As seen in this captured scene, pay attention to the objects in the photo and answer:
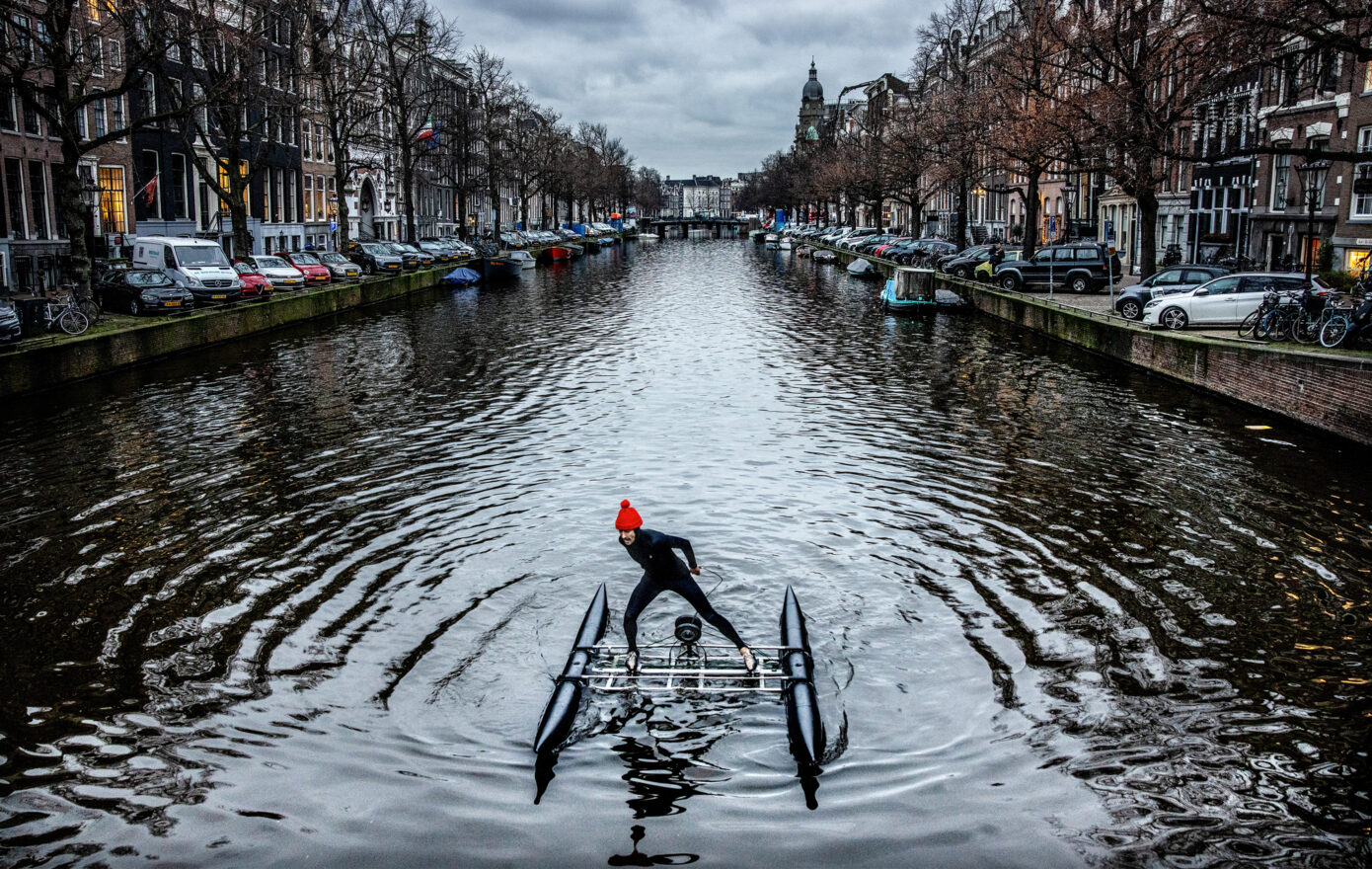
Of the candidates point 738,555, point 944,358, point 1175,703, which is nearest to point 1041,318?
point 944,358

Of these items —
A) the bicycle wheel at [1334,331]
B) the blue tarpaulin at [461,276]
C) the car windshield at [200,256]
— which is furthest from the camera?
the blue tarpaulin at [461,276]

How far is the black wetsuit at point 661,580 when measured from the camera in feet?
33.7

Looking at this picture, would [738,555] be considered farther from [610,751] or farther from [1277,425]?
[1277,425]

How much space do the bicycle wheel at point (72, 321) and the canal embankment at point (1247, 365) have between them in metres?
25.5

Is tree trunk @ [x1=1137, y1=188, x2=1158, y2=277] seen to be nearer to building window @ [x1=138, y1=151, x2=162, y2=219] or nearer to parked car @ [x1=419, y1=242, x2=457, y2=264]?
parked car @ [x1=419, y1=242, x2=457, y2=264]

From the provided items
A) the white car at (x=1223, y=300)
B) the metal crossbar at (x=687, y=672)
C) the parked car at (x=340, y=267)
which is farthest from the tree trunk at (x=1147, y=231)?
the parked car at (x=340, y=267)

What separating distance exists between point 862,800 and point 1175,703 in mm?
3255

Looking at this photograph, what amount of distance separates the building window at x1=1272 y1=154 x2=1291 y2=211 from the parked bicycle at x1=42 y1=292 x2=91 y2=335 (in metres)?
40.6

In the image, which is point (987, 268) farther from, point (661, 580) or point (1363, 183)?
point (661, 580)

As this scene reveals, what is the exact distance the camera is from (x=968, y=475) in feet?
58.7

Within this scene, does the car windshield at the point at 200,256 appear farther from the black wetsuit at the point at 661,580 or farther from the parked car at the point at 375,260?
the black wetsuit at the point at 661,580

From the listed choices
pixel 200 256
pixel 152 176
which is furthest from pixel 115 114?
pixel 200 256

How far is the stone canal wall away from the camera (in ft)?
64.4

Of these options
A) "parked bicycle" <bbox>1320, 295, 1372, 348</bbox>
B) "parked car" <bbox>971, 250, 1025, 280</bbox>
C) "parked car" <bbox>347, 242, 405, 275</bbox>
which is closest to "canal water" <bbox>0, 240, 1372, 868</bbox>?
A: "parked bicycle" <bbox>1320, 295, 1372, 348</bbox>
